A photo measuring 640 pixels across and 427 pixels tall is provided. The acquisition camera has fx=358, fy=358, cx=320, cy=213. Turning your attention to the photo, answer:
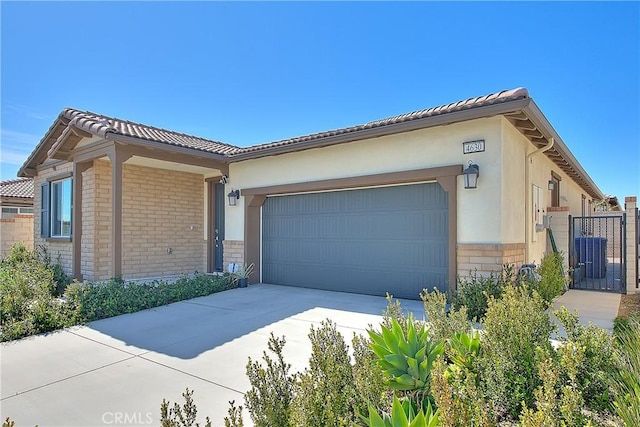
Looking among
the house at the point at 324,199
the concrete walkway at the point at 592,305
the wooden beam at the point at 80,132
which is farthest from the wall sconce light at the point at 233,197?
the concrete walkway at the point at 592,305

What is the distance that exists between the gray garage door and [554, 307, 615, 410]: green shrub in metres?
3.83

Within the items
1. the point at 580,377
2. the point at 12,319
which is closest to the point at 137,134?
the point at 12,319

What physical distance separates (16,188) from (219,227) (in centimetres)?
1313

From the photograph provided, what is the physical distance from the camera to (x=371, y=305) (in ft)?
23.6

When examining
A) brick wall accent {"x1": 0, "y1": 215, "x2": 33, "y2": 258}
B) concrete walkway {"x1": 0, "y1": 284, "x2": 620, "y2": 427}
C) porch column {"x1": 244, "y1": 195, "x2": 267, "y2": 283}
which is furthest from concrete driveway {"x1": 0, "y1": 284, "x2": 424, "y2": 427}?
brick wall accent {"x1": 0, "y1": 215, "x2": 33, "y2": 258}

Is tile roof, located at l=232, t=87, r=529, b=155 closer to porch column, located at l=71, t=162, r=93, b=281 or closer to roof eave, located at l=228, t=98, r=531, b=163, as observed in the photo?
roof eave, located at l=228, t=98, r=531, b=163

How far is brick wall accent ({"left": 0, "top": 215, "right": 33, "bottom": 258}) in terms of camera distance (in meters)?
14.6

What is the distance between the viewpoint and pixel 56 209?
11.2m

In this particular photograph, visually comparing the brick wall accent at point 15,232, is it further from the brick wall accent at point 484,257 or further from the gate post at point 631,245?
the gate post at point 631,245

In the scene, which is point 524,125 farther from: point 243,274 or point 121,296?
point 121,296

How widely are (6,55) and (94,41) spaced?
2091 mm

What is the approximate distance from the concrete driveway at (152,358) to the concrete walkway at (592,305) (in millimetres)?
2777

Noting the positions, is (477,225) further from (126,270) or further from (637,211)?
(126,270)

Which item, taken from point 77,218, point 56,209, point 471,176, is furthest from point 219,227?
point 471,176
